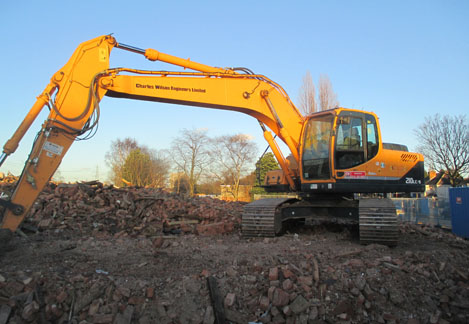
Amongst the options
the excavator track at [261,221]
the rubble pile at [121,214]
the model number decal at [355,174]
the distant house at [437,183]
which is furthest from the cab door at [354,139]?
the distant house at [437,183]

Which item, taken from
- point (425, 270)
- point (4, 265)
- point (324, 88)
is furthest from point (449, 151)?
point (4, 265)

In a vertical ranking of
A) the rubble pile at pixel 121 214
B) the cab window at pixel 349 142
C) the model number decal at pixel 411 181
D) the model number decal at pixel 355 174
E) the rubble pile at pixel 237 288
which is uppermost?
the cab window at pixel 349 142

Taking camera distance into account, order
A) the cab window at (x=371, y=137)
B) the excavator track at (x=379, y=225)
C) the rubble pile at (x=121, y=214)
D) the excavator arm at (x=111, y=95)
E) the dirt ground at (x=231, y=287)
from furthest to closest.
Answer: the rubble pile at (x=121, y=214)
the cab window at (x=371, y=137)
the excavator track at (x=379, y=225)
the excavator arm at (x=111, y=95)
the dirt ground at (x=231, y=287)

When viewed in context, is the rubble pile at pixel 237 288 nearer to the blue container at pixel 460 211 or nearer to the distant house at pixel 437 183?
the blue container at pixel 460 211

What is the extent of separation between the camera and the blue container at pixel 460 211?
12.9 metres

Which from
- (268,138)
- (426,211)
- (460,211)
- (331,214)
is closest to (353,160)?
(331,214)

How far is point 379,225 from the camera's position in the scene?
6.73 m

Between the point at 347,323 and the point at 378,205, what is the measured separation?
383 cm

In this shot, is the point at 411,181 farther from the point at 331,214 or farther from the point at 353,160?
the point at 331,214

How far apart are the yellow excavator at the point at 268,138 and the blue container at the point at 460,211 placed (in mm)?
6961

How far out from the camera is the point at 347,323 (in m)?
3.80

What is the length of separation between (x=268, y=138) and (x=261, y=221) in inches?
77.7

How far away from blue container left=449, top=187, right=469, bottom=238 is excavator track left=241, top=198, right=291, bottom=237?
9.18m

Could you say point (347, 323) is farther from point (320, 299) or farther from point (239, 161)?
point (239, 161)
